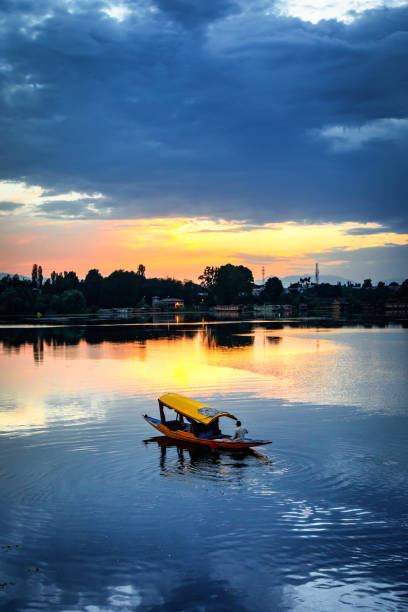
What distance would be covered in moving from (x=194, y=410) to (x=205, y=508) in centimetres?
731

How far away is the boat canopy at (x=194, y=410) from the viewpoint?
22656 millimetres

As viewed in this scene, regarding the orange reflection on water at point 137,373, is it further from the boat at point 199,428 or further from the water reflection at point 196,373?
the boat at point 199,428

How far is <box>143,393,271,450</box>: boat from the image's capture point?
22.0m

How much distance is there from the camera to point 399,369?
50469mm

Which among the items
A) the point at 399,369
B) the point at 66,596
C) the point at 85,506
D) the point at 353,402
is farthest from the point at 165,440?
the point at 399,369

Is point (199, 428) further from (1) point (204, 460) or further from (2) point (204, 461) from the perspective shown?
(2) point (204, 461)

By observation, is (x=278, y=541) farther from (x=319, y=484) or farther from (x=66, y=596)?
(x=66, y=596)

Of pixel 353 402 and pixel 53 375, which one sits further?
pixel 53 375

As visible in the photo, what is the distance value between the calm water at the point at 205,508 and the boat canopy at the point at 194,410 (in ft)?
5.11

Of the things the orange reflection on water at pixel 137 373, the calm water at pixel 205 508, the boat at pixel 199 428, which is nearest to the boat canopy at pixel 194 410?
the boat at pixel 199 428

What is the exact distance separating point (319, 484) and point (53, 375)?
34440 millimetres

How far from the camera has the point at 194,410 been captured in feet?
78.1

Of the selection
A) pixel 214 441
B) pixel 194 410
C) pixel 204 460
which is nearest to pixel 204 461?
pixel 204 460

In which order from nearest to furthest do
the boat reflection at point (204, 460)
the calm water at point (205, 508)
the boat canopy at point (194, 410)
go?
the calm water at point (205, 508) < the boat reflection at point (204, 460) < the boat canopy at point (194, 410)
